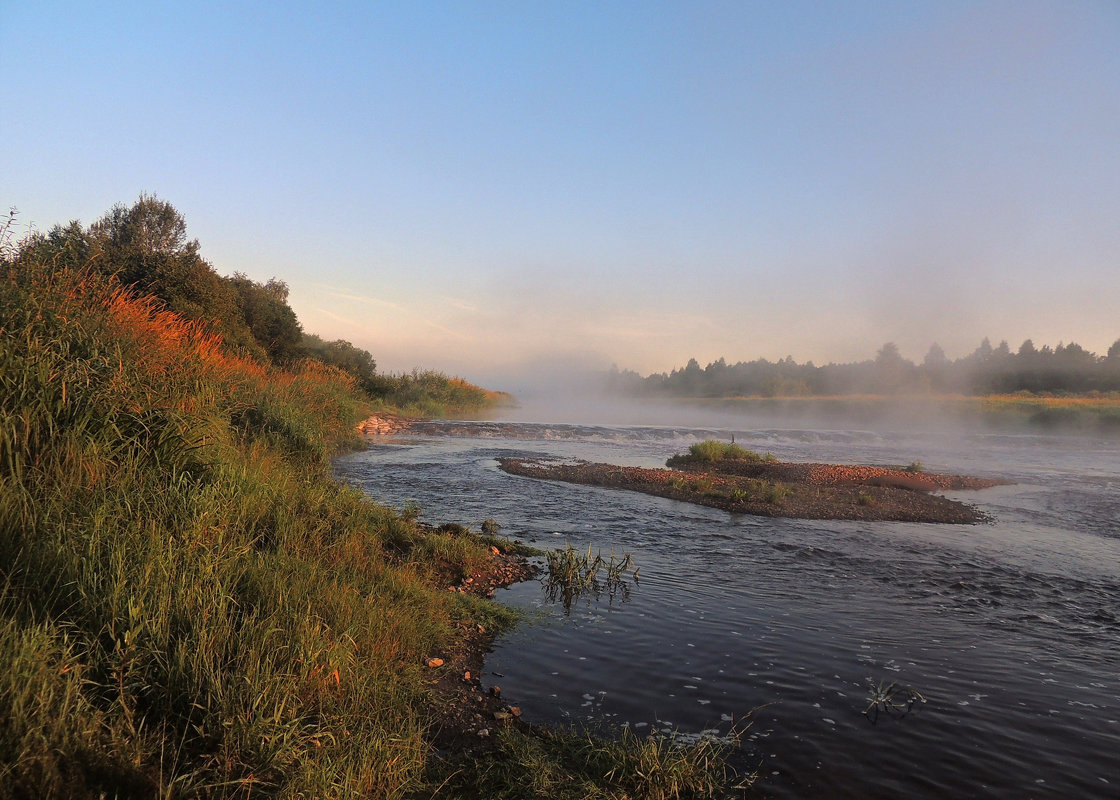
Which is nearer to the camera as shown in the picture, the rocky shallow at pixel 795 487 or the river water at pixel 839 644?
the river water at pixel 839 644

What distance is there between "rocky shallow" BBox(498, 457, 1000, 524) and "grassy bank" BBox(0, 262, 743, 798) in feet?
32.8

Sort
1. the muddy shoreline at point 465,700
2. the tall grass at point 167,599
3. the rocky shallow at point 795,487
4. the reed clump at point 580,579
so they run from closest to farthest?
1. the tall grass at point 167,599
2. the muddy shoreline at point 465,700
3. the reed clump at point 580,579
4. the rocky shallow at point 795,487

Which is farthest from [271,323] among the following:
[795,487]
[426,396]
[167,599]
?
[167,599]

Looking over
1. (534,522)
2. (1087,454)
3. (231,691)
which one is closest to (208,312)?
(534,522)

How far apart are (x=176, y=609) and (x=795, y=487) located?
51.6 ft

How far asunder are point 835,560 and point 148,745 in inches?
392

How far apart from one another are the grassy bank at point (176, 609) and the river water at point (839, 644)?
1.00 metres

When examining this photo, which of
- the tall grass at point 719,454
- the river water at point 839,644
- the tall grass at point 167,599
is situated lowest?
the river water at point 839,644

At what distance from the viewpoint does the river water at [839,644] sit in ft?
13.9

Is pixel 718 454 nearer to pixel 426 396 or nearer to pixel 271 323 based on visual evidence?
pixel 271 323

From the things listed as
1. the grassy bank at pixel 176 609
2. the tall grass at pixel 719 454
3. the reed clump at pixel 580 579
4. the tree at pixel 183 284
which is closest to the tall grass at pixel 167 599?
the grassy bank at pixel 176 609

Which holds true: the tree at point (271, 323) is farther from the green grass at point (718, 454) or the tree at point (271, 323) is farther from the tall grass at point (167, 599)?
the tall grass at point (167, 599)

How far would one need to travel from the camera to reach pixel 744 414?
8256 cm

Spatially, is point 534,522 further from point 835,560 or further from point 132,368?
point 132,368
